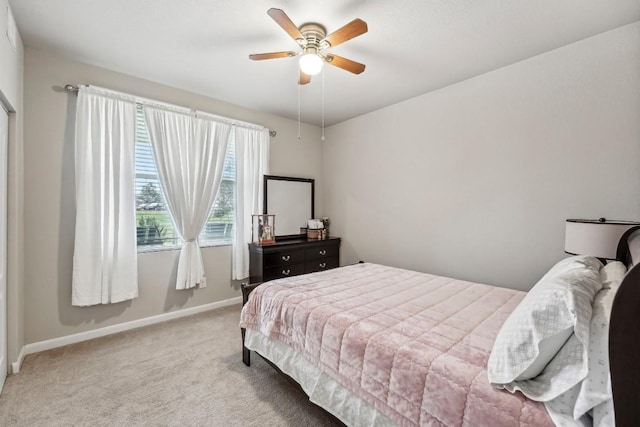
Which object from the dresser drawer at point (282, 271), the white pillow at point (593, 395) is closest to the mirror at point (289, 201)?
the dresser drawer at point (282, 271)

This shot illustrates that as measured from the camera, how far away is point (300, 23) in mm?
2102

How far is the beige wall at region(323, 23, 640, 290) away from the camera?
217cm

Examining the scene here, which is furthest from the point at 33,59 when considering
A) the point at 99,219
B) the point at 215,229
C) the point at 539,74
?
the point at 539,74

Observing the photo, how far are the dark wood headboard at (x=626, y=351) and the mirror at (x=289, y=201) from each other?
140 inches

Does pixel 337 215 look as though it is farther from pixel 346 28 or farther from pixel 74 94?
pixel 74 94

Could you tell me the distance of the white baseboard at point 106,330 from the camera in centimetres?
246

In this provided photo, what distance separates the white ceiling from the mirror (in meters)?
1.40

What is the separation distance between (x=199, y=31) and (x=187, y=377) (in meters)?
2.66

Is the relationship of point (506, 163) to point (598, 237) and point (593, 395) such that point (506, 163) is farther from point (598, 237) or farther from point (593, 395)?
point (593, 395)

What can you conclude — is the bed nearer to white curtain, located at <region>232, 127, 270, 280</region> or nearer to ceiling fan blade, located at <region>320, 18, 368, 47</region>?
white curtain, located at <region>232, 127, 270, 280</region>

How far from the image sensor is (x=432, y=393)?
1.14 m

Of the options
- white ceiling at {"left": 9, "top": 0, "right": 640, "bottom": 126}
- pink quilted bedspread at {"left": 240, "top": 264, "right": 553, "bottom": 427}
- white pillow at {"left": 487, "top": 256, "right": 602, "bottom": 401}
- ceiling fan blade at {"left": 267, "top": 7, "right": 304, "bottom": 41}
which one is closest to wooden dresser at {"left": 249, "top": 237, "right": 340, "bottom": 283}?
pink quilted bedspread at {"left": 240, "top": 264, "right": 553, "bottom": 427}

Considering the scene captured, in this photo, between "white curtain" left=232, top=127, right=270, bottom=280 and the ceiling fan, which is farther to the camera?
"white curtain" left=232, top=127, right=270, bottom=280

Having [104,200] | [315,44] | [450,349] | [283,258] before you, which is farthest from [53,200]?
[450,349]
